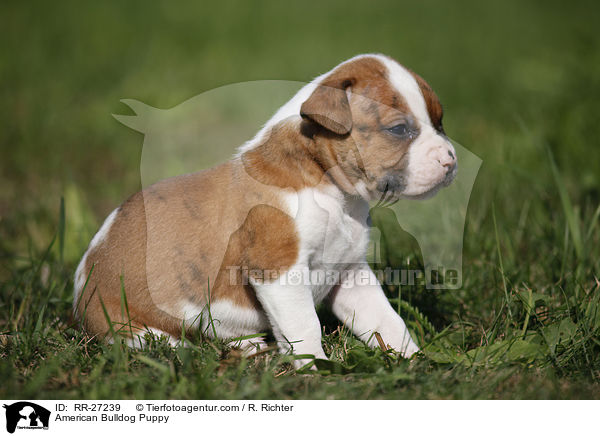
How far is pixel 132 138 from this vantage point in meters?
7.96

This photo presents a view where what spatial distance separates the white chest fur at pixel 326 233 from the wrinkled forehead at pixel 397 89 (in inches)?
21.0

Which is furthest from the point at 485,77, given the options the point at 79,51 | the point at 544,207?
the point at 79,51

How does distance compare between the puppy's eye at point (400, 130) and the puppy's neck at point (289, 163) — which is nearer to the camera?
the puppy's eye at point (400, 130)

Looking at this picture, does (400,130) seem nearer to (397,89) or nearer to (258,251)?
(397,89)

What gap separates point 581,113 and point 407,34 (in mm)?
4343

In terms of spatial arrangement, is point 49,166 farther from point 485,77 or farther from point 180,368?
point 485,77

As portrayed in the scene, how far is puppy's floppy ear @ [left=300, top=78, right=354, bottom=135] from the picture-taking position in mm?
3107

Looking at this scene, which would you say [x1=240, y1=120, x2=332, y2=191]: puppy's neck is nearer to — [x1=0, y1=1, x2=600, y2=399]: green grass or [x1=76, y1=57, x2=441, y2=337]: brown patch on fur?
[x1=76, y1=57, x2=441, y2=337]: brown patch on fur

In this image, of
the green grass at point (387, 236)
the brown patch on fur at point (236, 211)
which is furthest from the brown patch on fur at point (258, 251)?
the green grass at point (387, 236)
